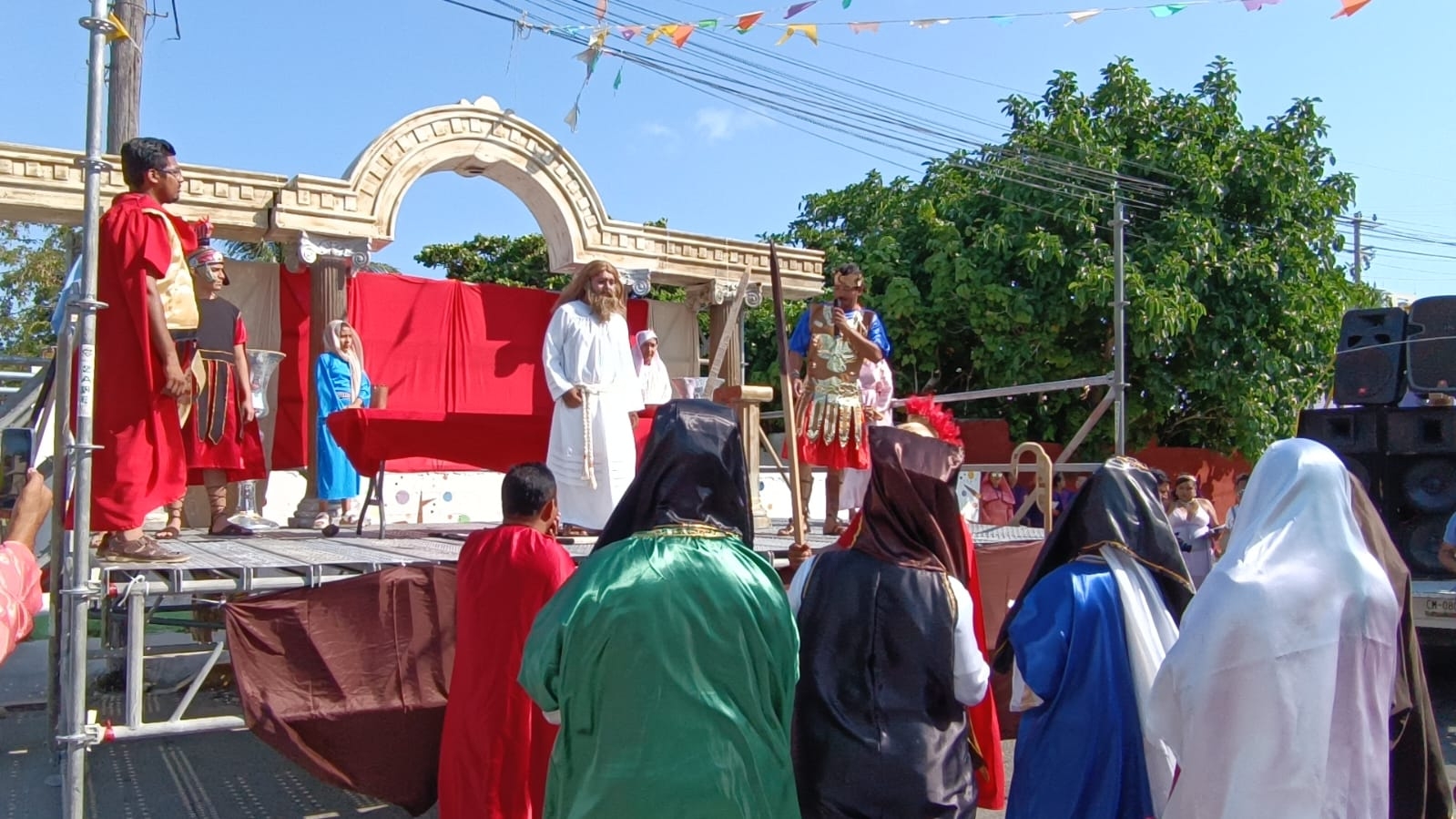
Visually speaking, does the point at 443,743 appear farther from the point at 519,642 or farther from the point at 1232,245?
the point at 1232,245

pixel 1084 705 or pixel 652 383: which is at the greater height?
pixel 652 383

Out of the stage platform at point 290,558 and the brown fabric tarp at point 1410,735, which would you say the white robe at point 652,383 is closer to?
the stage platform at point 290,558

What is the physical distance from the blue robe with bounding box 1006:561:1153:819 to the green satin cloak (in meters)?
0.84

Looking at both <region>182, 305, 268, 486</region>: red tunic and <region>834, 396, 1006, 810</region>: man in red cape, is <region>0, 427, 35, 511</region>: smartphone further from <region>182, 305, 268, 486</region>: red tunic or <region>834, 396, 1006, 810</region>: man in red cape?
<region>834, 396, 1006, 810</region>: man in red cape

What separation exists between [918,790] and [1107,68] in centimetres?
1569

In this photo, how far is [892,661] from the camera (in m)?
3.08

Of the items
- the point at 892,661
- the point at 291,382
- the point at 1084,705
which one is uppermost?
the point at 291,382

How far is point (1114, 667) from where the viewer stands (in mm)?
3107

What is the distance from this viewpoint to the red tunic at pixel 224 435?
6398 millimetres

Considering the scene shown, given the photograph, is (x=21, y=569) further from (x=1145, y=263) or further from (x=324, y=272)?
(x=1145, y=263)

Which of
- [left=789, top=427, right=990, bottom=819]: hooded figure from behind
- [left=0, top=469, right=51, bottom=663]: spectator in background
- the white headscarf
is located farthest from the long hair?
[left=0, top=469, right=51, bottom=663]: spectator in background

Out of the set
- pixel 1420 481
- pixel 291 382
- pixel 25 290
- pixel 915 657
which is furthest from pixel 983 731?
pixel 25 290

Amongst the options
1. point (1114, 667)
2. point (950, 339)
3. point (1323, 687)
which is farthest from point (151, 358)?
point (950, 339)

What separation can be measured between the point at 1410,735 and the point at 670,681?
2.03 meters
